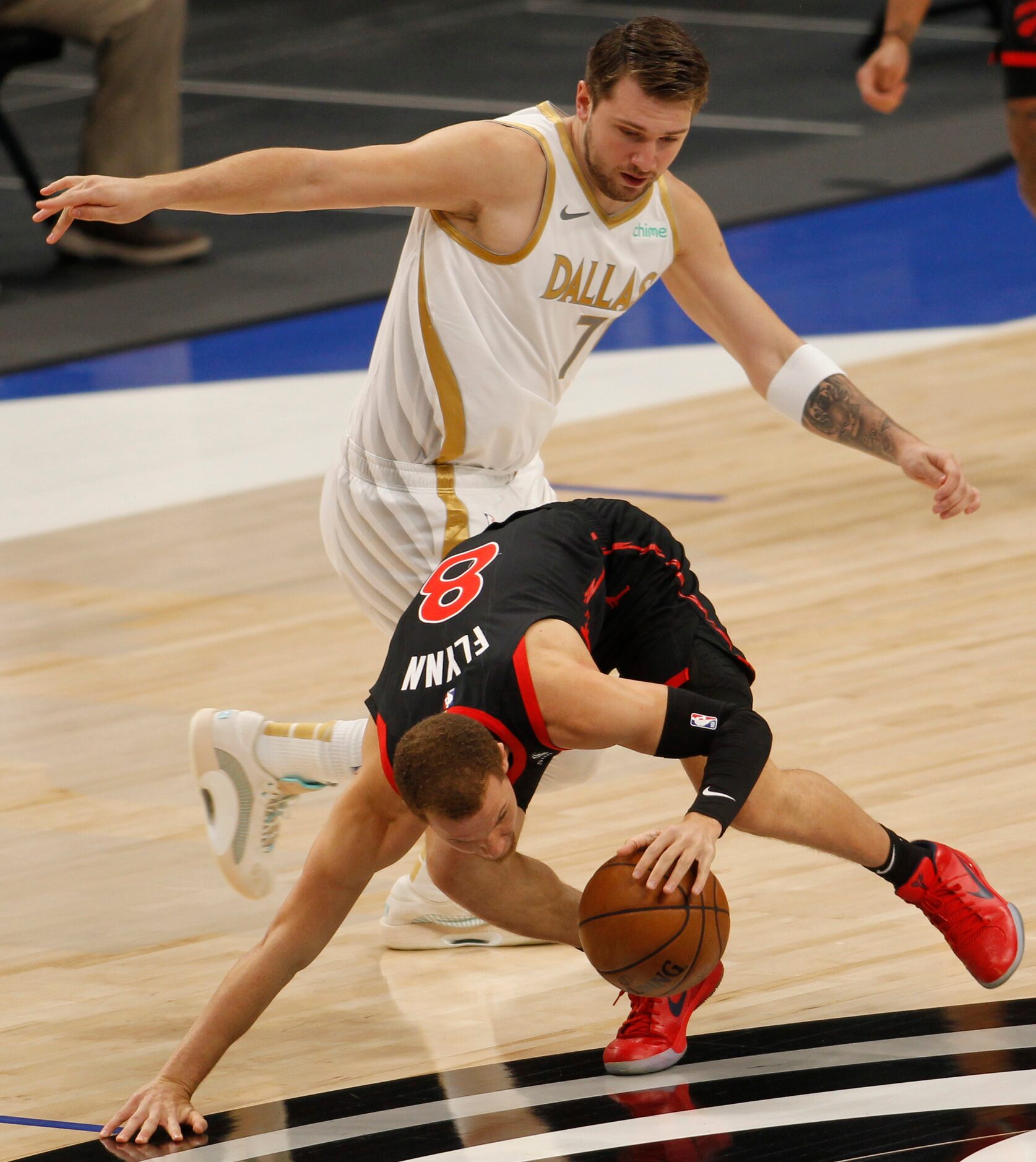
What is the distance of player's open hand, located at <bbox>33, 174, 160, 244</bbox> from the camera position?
143 inches

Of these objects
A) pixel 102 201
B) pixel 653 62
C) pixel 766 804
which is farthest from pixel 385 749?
pixel 653 62

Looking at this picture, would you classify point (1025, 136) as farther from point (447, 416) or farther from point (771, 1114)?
point (771, 1114)

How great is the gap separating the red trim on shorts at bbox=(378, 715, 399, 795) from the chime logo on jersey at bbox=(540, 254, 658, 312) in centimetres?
101

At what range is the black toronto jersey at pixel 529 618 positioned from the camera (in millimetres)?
3676

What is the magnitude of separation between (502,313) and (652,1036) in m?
1.45

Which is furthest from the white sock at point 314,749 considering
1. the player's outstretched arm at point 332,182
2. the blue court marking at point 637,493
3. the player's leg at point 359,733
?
the blue court marking at point 637,493

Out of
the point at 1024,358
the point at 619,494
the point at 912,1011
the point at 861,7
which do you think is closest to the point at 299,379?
the point at 619,494

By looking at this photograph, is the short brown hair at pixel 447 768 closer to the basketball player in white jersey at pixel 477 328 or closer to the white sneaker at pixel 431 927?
the basketball player in white jersey at pixel 477 328

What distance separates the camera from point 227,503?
8.02 metres

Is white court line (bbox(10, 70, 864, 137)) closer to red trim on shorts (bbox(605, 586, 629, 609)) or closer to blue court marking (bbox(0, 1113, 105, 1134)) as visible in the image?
red trim on shorts (bbox(605, 586, 629, 609))

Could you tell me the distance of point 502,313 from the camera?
4.36m

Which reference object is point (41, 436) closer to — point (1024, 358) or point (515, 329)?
point (1024, 358)

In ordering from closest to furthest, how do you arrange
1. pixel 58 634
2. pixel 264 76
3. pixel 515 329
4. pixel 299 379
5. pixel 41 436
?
pixel 515 329
pixel 58 634
pixel 41 436
pixel 299 379
pixel 264 76

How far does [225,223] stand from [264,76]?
385cm
